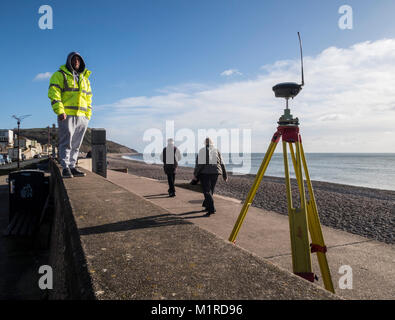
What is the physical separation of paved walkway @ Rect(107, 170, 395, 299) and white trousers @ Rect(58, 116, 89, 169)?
252 centimetres

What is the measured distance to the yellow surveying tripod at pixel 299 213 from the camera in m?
2.31

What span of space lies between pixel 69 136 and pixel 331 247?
485 cm

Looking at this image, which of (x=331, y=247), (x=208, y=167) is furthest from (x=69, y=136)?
(x=331, y=247)

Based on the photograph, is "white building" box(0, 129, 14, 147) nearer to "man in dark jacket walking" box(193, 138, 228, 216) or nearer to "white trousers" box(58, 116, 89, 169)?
"white trousers" box(58, 116, 89, 169)


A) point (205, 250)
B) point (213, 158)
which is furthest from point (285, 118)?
point (213, 158)

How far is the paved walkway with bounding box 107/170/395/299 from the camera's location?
2938 mm

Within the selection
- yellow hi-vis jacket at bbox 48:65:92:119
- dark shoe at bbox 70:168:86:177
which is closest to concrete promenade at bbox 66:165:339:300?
yellow hi-vis jacket at bbox 48:65:92:119

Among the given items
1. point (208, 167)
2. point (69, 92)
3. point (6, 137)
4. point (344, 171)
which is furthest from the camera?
point (6, 137)

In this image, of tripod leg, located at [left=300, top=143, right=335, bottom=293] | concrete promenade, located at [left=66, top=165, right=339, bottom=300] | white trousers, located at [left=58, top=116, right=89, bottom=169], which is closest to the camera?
concrete promenade, located at [left=66, top=165, right=339, bottom=300]

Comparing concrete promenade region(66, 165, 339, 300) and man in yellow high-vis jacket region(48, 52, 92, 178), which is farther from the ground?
man in yellow high-vis jacket region(48, 52, 92, 178)

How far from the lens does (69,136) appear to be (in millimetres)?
4992

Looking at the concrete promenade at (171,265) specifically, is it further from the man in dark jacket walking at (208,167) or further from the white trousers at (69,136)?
the man in dark jacket walking at (208,167)

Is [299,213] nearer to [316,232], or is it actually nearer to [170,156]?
[316,232]
